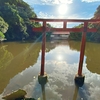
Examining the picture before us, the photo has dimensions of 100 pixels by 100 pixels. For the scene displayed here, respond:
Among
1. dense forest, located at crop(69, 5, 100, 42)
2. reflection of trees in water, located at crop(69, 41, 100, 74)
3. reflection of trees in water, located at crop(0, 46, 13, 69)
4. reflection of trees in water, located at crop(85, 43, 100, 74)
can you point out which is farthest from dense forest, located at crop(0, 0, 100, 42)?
reflection of trees in water, located at crop(85, 43, 100, 74)

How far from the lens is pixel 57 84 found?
6629mm

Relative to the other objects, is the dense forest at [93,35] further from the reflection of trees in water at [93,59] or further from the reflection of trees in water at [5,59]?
the reflection of trees in water at [5,59]

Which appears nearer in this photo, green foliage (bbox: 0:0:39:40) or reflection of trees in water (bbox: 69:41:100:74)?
reflection of trees in water (bbox: 69:41:100:74)

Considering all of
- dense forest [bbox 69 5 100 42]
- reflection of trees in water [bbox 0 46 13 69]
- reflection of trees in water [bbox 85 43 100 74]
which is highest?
dense forest [bbox 69 5 100 42]

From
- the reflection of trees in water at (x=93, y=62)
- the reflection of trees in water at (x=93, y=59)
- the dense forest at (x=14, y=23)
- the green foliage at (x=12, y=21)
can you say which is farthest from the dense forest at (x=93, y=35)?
the reflection of trees in water at (x=93, y=62)

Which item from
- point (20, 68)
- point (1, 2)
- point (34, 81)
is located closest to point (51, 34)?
point (1, 2)

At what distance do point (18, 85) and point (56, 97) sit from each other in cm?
196

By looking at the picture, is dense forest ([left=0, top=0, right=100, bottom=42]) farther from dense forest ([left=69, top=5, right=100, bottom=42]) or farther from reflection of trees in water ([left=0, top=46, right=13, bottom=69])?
reflection of trees in water ([left=0, top=46, right=13, bottom=69])

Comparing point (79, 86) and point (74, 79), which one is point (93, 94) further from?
point (74, 79)

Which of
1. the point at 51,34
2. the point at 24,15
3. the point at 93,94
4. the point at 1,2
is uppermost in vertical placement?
the point at 1,2

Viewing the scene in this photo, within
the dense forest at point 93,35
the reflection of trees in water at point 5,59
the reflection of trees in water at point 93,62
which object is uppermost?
the dense forest at point 93,35

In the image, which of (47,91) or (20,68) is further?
(20,68)

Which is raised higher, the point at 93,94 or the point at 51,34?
the point at 51,34

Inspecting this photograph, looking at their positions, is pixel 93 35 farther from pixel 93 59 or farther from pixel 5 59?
pixel 5 59
